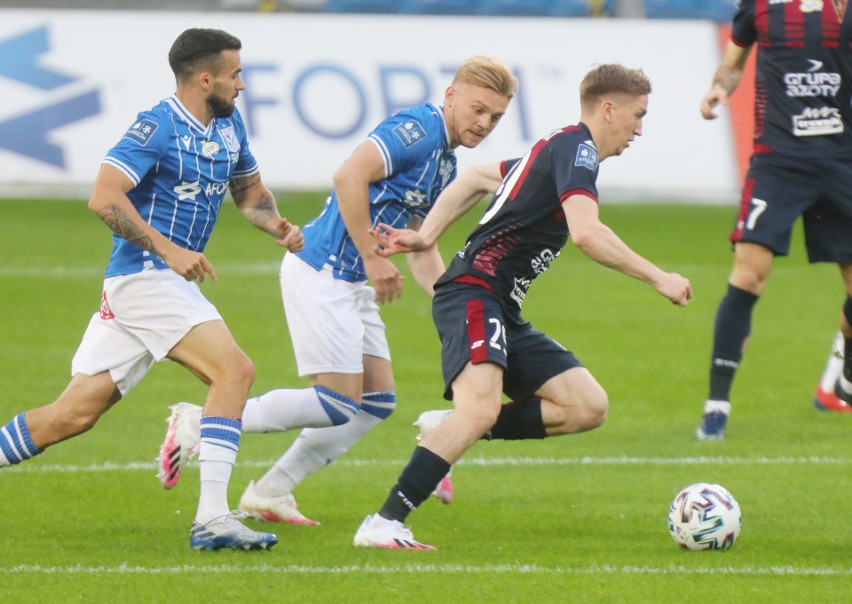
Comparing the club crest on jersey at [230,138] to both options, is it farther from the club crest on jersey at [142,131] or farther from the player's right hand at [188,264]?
the player's right hand at [188,264]

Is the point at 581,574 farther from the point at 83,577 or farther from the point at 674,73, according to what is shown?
the point at 674,73

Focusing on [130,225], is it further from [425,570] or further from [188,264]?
[425,570]

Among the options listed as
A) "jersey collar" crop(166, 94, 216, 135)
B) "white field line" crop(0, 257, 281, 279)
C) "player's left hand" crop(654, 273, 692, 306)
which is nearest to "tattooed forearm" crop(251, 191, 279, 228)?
"jersey collar" crop(166, 94, 216, 135)

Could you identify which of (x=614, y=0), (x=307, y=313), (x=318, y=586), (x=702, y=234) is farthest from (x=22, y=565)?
(x=614, y=0)

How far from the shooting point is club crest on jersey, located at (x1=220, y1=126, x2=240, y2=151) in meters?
6.32

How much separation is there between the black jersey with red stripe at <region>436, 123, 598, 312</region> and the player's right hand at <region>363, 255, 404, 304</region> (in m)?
0.18

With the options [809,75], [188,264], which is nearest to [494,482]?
[188,264]

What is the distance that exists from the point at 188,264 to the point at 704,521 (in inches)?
85.9

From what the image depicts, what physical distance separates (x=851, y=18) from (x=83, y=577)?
4.99 meters

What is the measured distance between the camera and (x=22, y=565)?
5.72 m

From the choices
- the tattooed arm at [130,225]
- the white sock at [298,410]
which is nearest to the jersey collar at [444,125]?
the white sock at [298,410]

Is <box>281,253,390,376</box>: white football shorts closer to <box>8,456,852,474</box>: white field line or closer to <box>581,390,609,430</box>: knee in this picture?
<box>581,390,609,430</box>: knee

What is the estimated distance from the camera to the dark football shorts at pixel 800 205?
8.04 m

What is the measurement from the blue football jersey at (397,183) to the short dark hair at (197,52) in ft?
2.79
